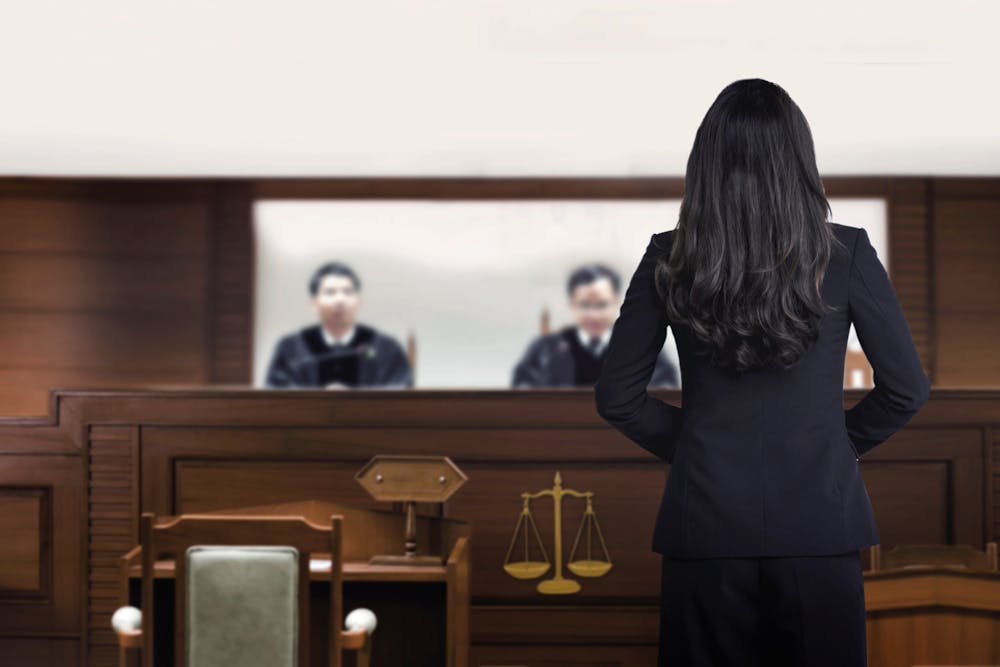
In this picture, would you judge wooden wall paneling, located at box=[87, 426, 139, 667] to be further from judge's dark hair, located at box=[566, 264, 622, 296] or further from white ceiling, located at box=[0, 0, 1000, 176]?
judge's dark hair, located at box=[566, 264, 622, 296]

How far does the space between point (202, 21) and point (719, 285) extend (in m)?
3.85

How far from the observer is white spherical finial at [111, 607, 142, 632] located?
91.1 inches

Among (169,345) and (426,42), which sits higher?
(426,42)

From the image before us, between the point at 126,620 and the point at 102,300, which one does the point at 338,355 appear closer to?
the point at 102,300

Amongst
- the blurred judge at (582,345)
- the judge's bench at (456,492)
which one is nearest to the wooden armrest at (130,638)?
the judge's bench at (456,492)

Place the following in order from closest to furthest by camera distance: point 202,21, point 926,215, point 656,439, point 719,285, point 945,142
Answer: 1. point 719,285
2. point 656,439
3. point 202,21
4. point 945,142
5. point 926,215

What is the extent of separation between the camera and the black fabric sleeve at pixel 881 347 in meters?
1.60

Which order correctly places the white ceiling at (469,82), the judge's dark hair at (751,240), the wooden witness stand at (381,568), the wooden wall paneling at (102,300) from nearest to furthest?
the judge's dark hair at (751,240) → the wooden witness stand at (381,568) → the white ceiling at (469,82) → the wooden wall paneling at (102,300)

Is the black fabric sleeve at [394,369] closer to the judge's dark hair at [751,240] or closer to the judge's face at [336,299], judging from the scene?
the judge's face at [336,299]

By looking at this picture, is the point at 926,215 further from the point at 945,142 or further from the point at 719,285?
the point at 719,285

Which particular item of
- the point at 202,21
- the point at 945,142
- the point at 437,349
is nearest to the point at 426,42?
the point at 202,21

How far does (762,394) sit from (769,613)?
327 millimetres

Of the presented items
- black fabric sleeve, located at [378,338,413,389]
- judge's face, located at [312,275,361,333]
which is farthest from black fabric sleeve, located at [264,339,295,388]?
black fabric sleeve, located at [378,338,413,389]

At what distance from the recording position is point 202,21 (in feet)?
15.5
